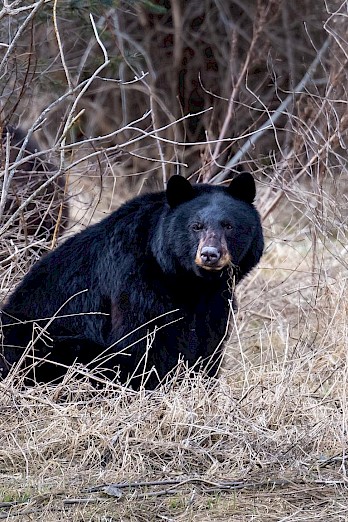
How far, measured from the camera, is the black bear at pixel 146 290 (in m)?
5.54

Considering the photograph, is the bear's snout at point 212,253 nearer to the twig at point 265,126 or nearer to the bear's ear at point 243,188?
the bear's ear at point 243,188

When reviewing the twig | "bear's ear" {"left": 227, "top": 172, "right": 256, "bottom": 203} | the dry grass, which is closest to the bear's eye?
"bear's ear" {"left": 227, "top": 172, "right": 256, "bottom": 203}

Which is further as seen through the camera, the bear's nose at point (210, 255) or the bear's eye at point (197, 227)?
the bear's eye at point (197, 227)

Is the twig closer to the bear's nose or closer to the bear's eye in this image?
the bear's eye

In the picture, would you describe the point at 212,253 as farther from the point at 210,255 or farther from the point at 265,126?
the point at 265,126

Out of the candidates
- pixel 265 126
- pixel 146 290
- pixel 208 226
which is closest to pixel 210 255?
pixel 208 226

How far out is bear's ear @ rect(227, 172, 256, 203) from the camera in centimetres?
561

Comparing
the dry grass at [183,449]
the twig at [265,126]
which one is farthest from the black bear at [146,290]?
the twig at [265,126]

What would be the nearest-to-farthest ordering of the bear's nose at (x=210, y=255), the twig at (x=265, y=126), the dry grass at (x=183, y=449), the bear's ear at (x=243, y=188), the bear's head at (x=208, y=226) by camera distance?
the dry grass at (x=183, y=449) < the bear's nose at (x=210, y=255) < the bear's head at (x=208, y=226) < the bear's ear at (x=243, y=188) < the twig at (x=265, y=126)

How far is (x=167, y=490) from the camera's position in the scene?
4074mm

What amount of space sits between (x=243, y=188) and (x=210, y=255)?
614mm

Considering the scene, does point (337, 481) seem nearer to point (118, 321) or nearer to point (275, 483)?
point (275, 483)

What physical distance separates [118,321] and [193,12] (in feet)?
29.8

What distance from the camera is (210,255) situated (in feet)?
17.3
